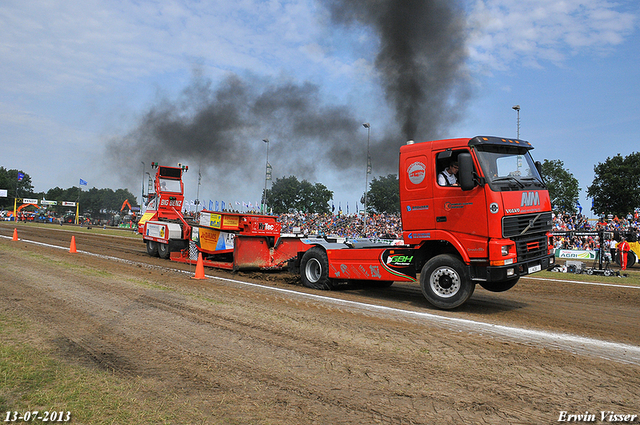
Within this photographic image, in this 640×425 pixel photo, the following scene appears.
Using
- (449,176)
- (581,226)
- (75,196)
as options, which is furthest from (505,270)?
(75,196)

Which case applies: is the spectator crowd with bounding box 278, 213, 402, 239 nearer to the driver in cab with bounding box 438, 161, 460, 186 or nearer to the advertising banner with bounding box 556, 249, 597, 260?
the advertising banner with bounding box 556, 249, 597, 260

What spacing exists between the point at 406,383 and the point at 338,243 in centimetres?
599

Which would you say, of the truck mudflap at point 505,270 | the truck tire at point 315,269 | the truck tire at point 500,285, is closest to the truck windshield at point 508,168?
the truck mudflap at point 505,270

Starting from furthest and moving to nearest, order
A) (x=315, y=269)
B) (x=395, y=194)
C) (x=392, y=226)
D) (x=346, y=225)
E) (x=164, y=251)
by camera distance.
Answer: (x=395, y=194) < (x=346, y=225) < (x=392, y=226) < (x=164, y=251) < (x=315, y=269)

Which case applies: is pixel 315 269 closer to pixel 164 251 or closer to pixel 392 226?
pixel 164 251

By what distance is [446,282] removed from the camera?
23.4ft

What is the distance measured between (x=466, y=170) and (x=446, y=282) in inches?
77.2

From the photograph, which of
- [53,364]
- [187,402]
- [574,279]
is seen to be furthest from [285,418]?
[574,279]

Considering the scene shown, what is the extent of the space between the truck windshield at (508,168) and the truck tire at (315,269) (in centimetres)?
410

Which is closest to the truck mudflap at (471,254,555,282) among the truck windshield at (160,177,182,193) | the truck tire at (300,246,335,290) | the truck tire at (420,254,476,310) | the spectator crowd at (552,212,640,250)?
the truck tire at (420,254,476,310)

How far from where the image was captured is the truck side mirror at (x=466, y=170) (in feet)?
21.8

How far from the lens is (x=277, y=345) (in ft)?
15.9

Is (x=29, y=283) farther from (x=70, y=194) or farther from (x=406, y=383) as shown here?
(x=70, y=194)

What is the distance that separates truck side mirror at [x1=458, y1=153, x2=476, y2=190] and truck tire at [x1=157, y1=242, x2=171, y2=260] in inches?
456
